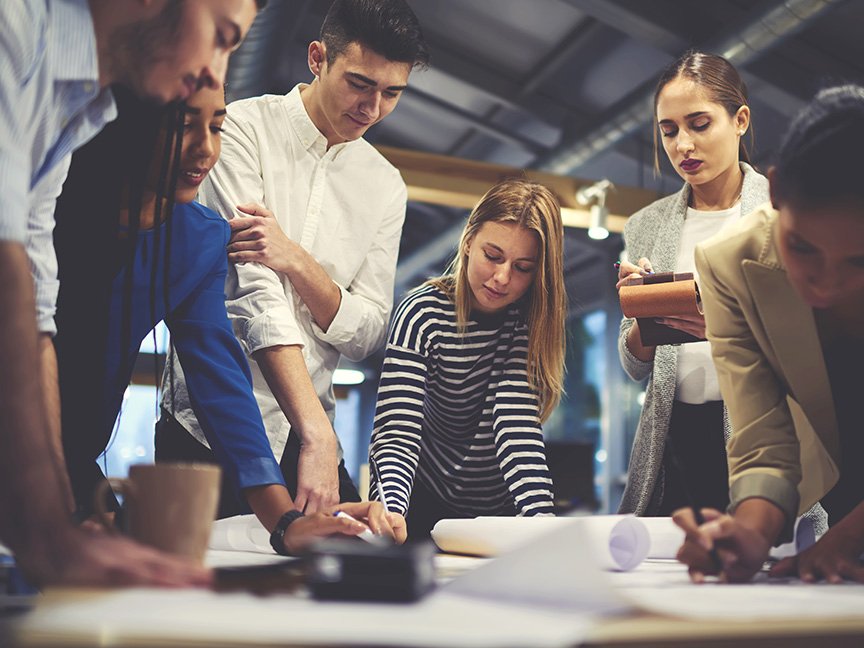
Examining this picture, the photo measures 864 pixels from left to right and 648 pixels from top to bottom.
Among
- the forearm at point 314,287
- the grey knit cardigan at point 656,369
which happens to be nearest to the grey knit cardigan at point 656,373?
the grey knit cardigan at point 656,369

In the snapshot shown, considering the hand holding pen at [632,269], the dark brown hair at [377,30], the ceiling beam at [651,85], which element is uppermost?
the ceiling beam at [651,85]

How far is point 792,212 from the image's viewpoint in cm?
96

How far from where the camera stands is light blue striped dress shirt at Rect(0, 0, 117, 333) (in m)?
0.73

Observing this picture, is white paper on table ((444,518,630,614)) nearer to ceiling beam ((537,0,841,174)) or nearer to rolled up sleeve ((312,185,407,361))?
rolled up sleeve ((312,185,407,361))

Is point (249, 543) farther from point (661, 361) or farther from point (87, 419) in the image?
point (661, 361)

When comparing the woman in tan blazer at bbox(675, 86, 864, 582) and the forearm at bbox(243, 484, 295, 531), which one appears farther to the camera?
the forearm at bbox(243, 484, 295, 531)

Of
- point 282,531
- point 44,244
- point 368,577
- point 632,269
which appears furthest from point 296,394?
point 368,577

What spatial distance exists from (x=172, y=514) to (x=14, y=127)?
1.22 feet

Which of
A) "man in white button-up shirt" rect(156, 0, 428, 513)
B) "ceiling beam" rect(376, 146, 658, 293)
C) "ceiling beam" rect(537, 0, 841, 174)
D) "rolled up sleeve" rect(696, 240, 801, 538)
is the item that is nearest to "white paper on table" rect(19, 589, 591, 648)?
"rolled up sleeve" rect(696, 240, 801, 538)

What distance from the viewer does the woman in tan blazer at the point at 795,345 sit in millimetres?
919

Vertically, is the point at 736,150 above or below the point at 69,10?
above

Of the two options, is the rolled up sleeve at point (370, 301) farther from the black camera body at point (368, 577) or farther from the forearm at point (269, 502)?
the black camera body at point (368, 577)

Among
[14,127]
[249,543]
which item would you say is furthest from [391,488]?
[14,127]

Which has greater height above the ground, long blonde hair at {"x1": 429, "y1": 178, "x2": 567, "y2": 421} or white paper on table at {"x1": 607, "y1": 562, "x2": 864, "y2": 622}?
long blonde hair at {"x1": 429, "y1": 178, "x2": 567, "y2": 421}
